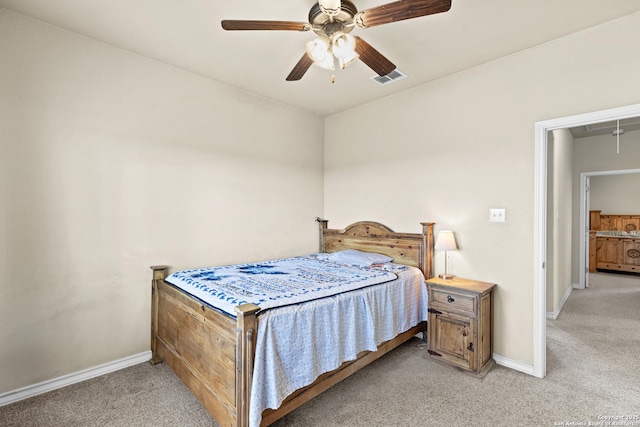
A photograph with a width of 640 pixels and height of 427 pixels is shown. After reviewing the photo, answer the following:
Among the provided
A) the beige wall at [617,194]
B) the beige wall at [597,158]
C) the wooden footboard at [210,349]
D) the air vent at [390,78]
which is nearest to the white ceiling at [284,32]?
the air vent at [390,78]

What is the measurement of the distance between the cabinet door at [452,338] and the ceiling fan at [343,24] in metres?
2.13

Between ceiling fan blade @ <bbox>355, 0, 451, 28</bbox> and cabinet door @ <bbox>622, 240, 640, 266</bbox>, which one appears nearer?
ceiling fan blade @ <bbox>355, 0, 451, 28</bbox>

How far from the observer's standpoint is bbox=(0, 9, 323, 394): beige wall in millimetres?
2154

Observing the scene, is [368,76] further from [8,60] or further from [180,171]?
[8,60]

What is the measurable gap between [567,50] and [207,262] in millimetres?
3725

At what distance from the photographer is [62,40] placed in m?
2.33

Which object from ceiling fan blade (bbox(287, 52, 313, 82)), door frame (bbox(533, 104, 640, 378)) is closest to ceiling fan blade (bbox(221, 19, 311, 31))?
ceiling fan blade (bbox(287, 52, 313, 82))

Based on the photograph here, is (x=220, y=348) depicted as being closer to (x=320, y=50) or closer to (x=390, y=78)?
(x=320, y=50)

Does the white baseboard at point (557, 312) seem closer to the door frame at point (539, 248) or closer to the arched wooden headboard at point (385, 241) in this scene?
the door frame at point (539, 248)

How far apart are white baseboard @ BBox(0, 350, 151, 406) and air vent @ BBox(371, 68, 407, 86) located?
348 centimetres

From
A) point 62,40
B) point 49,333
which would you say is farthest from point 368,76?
point 49,333

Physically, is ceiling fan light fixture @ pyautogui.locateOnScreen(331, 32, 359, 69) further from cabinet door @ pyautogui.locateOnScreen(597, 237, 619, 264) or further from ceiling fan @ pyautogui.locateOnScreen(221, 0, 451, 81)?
cabinet door @ pyautogui.locateOnScreen(597, 237, 619, 264)

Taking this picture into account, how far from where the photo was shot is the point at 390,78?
3074 mm

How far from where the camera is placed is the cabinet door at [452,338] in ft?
8.14
